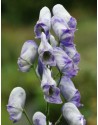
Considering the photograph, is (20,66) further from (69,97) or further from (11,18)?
(11,18)

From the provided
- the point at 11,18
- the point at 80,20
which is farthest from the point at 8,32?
the point at 80,20

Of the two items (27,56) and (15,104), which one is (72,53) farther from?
(15,104)

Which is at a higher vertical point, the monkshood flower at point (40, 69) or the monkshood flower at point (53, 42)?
the monkshood flower at point (53, 42)

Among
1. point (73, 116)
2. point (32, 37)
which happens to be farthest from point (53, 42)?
point (32, 37)

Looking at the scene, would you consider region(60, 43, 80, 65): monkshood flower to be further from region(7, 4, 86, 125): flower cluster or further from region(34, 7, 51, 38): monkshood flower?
region(34, 7, 51, 38): monkshood flower

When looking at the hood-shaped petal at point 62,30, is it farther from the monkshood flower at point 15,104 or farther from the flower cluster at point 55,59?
the monkshood flower at point 15,104

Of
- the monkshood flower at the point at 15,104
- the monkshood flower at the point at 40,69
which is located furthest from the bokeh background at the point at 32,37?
the monkshood flower at the point at 40,69
